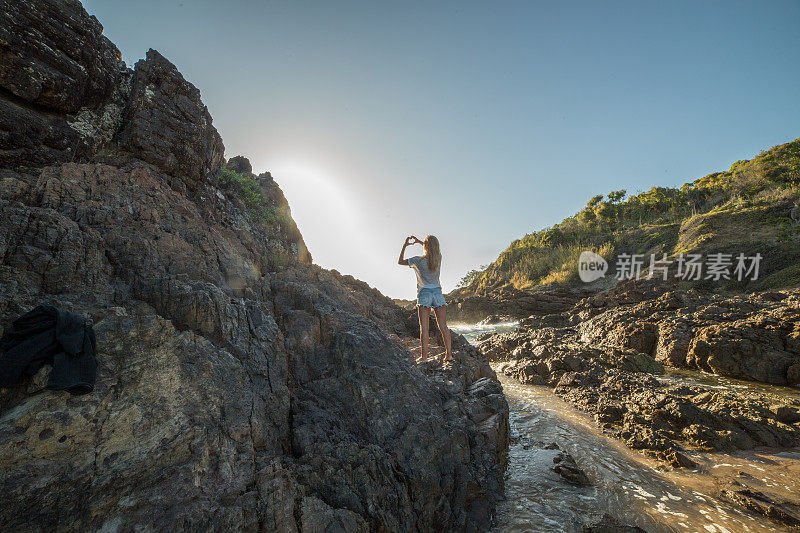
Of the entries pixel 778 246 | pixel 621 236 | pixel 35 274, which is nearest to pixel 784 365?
pixel 35 274

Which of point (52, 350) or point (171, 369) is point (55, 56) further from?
point (171, 369)

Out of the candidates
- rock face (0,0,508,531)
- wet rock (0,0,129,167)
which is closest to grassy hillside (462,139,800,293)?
rock face (0,0,508,531)

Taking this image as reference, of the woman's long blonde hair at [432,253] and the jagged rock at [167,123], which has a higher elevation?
the jagged rock at [167,123]

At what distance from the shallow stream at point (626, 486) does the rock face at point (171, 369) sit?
0.36 metres

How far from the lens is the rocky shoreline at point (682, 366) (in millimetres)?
4547

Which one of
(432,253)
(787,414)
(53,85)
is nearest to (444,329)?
(432,253)

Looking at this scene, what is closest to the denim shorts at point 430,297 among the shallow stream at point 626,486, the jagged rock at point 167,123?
the shallow stream at point 626,486

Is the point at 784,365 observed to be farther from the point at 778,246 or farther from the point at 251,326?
the point at 778,246

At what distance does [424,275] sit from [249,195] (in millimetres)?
5122

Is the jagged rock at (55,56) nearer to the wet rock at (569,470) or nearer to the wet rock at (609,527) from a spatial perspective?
the wet rock at (609,527)

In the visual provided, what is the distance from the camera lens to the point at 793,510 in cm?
315

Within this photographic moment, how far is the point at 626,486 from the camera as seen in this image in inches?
142

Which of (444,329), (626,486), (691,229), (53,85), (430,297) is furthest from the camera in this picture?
(691,229)

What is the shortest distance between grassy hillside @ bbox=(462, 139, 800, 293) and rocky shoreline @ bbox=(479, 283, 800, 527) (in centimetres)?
1083
